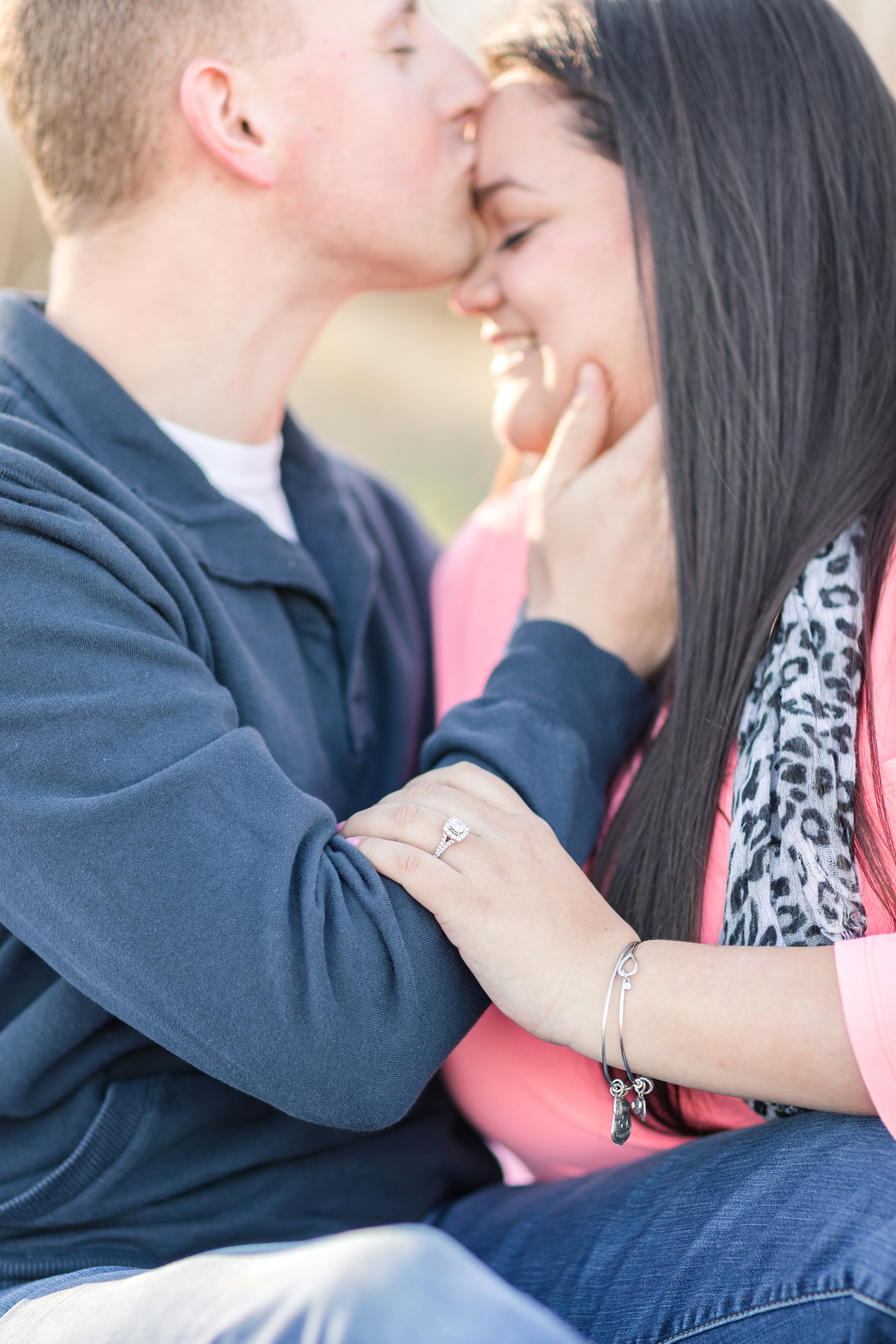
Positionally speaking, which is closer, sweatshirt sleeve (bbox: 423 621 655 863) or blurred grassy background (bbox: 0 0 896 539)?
sweatshirt sleeve (bbox: 423 621 655 863)

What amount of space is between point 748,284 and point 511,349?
1.55 ft

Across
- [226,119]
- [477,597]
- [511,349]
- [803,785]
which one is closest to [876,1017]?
[803,785]

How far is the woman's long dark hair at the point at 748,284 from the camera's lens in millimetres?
1512

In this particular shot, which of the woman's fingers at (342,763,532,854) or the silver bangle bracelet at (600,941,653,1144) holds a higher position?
the woman's fingers at (342,763,532,854)

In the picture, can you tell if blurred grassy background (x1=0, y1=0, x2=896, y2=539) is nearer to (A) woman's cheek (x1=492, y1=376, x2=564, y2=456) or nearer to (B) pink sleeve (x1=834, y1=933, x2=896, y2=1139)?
(A) woman's cheek (x1=492, y1=376, x2=564, y2=456)

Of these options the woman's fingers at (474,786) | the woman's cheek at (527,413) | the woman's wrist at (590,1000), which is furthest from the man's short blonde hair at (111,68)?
the woman's wrist at (590,1000)

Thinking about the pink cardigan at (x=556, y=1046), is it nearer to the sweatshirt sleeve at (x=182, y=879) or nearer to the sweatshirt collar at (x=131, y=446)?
the sweatshirt sleeve at (x=182, y=879)

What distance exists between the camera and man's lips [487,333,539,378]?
6.25 ft

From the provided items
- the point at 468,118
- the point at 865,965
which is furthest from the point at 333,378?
the point at 865,965

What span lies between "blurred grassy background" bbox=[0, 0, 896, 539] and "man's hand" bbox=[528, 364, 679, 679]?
127 inches

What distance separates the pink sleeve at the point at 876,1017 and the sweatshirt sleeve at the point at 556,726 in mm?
397

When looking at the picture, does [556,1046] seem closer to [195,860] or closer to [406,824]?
[406,824]

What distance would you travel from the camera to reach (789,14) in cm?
168

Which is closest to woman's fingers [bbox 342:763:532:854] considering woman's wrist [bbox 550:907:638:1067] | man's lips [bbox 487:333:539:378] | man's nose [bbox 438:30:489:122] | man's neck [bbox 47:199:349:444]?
woman's wrist [bbox 550:907:638:1067]
